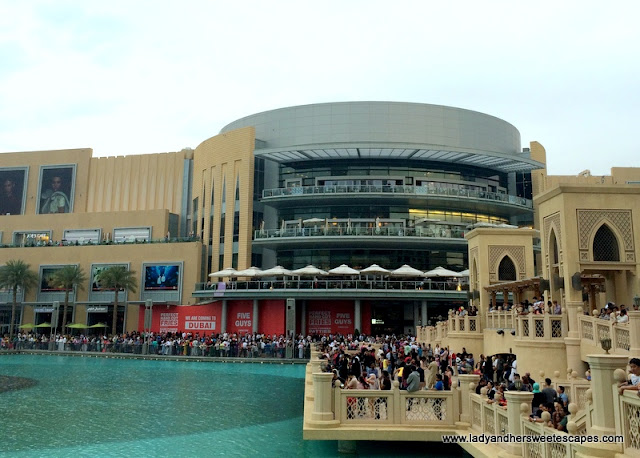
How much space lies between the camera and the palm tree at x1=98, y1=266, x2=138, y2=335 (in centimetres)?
5084

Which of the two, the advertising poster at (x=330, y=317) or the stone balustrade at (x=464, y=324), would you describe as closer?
the stone balustrade at (x=464, y=324)

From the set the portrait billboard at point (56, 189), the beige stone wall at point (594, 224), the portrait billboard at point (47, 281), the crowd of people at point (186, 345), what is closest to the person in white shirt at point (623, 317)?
the beige stone wall at point (594, 224)

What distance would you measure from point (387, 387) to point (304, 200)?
3647 centimetres

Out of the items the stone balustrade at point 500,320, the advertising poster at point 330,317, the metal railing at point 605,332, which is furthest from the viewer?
the advertising poster at point 330,317

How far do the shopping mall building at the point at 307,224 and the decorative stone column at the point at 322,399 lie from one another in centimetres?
3091

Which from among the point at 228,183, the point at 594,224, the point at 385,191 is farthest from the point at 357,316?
the point at 594,224

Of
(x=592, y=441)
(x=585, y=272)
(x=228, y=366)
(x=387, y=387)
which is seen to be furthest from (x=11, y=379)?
(x=592, y=441)

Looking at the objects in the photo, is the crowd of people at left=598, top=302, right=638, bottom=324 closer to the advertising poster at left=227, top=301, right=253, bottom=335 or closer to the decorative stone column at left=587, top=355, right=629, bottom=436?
the decorative stone column at left=587, top=355, right=629, bottom=436

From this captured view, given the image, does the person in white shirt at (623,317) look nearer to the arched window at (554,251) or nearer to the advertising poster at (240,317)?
the arched window at (554,251)

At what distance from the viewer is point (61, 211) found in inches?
2500

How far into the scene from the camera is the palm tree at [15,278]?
175 ft

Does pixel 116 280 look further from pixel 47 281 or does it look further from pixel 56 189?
pixel 56 189

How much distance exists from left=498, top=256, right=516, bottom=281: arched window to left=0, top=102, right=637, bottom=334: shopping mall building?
14.7 m

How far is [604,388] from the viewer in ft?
23.2
